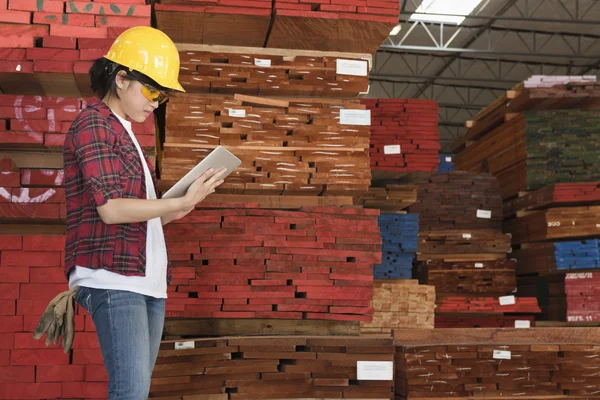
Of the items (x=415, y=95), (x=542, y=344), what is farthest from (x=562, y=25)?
(x=542, y=344)

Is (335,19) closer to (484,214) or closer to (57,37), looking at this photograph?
(57,37)

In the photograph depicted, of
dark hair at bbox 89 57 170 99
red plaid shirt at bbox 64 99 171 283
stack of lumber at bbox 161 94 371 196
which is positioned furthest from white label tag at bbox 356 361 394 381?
dark hair at bbox 89 57 170 99

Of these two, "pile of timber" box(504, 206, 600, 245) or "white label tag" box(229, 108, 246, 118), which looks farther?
"pile of timber" box(504, 206, 600, 245)

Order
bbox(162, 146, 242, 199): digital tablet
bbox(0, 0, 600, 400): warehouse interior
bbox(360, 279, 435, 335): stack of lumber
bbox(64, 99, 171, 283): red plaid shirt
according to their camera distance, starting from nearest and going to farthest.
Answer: bbox(64, 99, 171, 283): red plaid shirt → bbox(162, 146, 242, 199): digital tablet → bbox(0, 0, 600, 400): warehouse interior → bbox(360, 279, 435, 335): stack of lumber

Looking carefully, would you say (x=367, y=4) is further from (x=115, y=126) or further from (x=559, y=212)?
(x=559, y=212)

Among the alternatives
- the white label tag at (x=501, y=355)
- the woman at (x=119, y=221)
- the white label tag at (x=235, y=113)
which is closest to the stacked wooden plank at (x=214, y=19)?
the white label tag at (x=235, y=113)

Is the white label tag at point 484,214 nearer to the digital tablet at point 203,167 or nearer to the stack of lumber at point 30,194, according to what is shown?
the stack of lumber at point 30,194

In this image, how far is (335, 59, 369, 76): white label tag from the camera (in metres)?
5.84

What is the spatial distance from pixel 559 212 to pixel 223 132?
5.38 meters

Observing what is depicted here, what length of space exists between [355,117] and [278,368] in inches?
81.9

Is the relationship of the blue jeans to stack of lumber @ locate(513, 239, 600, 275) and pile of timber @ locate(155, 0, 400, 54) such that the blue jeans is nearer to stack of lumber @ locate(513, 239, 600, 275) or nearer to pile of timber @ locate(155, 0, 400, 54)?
pile of timber @ locate(155, 0, 400, 54)

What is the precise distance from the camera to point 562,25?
62.4ft

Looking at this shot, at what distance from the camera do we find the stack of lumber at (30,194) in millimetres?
4891

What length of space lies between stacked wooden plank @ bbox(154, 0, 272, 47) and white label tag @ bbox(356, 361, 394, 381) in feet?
8.87
